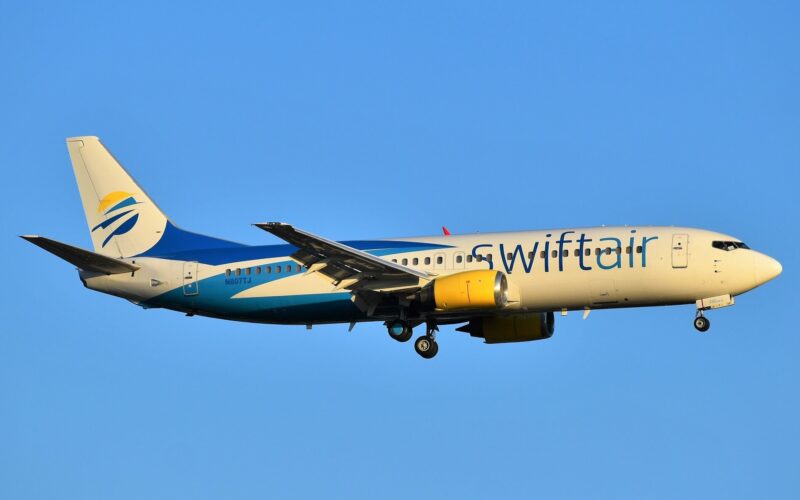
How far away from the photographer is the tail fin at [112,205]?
62844 millimetres

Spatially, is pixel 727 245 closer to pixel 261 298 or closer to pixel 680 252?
pixel 680 252

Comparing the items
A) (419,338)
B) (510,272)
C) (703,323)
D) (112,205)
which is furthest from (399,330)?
(112,205)

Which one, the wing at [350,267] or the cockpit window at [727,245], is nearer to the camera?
the wing at [350,267]

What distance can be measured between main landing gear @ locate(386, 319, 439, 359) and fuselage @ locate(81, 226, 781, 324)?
891 millimetres

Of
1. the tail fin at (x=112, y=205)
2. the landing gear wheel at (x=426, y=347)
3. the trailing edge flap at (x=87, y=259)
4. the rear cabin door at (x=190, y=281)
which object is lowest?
the landing gear wheel at (x=426, y=347)

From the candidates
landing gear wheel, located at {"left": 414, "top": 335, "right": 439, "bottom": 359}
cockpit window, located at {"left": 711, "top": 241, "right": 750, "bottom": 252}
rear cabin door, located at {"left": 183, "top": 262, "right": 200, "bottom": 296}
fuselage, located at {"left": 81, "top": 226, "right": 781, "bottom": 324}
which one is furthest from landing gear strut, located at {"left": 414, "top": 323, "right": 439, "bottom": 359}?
cockpit window, located at {"left": 711, "top": 241, "right": 750, "bottom": 252}

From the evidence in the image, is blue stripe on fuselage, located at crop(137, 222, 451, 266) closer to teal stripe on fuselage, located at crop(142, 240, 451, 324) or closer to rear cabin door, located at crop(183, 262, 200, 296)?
teal stripe on fuselage, located at crop(142, 240, 451, 324)

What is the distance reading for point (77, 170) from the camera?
64375mm

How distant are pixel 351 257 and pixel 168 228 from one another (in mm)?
11652

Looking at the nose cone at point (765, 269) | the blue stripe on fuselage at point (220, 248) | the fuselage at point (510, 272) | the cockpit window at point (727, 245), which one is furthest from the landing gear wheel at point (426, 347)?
the nose cone at point (765, 269)

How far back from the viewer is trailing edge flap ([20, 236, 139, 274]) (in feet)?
188

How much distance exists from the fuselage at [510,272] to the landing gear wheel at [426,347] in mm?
2073

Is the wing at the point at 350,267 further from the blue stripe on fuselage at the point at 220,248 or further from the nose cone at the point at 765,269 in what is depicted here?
the nose cone at the point at 765,269

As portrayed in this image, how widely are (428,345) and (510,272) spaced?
5336mm
